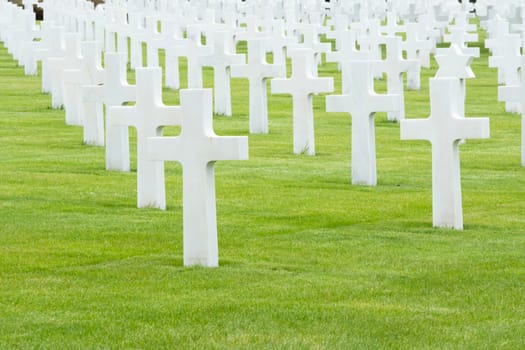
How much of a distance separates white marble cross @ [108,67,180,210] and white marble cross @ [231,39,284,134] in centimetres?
598

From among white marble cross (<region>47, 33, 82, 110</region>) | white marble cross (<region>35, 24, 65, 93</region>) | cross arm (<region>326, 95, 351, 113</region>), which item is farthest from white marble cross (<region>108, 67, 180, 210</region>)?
white marble cross (<region>35, 24, 65, 93</region>)

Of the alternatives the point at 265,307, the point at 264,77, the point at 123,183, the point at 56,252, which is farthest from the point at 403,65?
the point at 265,307

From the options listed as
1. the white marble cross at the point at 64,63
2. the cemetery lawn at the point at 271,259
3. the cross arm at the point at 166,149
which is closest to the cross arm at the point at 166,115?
the cemetery lawn at the point at 271,259

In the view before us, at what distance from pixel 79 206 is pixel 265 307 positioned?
4128 millimetres

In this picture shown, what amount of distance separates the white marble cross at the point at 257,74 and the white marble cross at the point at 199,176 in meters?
8.24

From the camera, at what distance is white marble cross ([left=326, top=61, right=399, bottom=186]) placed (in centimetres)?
1339

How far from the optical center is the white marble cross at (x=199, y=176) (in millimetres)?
9219

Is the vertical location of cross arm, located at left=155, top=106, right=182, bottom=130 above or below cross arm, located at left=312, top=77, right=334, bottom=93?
above

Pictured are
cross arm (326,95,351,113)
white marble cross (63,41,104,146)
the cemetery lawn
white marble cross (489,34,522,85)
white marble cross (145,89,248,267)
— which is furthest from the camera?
white marble cross (489,34,522,85)

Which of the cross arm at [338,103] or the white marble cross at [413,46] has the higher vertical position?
the cross arm at [338,103]

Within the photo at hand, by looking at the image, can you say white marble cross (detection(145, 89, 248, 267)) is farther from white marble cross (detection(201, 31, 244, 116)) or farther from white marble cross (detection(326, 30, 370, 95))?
white marble cross (detection(201, 31, 244, 116))

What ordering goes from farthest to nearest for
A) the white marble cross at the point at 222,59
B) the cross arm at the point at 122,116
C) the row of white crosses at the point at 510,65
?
the white marble cross at the point at 222,59
the row of white crosses at the point at 510,65
the cross arm at the point at 122,116

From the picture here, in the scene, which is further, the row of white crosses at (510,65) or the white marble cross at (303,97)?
the white marble cross at (303,97)

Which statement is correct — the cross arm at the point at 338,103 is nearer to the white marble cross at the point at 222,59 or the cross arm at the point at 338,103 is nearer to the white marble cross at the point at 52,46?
the white marble cross at the point at 222,59
